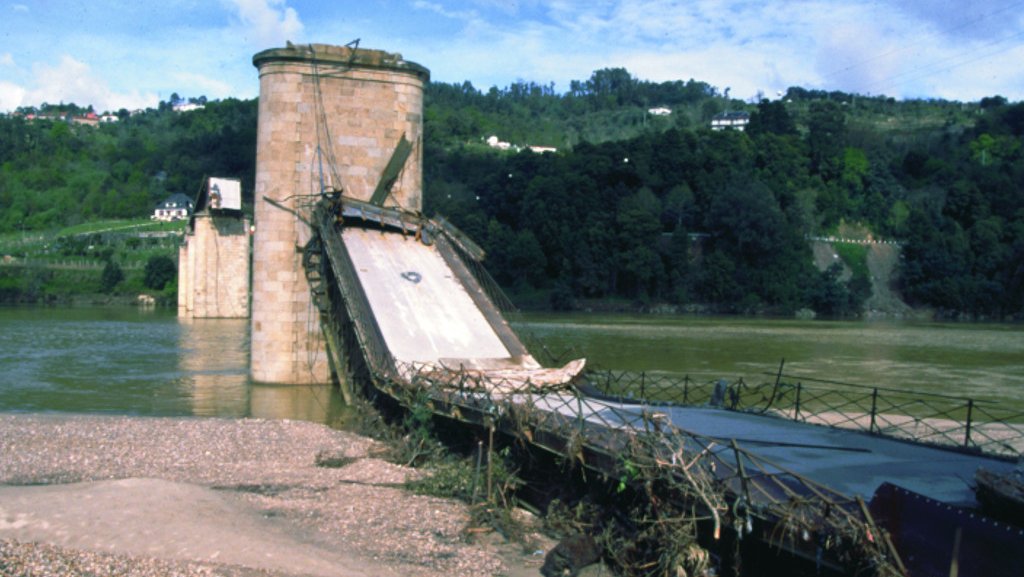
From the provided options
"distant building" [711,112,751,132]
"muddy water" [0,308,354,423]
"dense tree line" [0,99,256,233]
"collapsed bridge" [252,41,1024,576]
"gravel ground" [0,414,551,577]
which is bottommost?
"muddy water" [0,308,354,423]

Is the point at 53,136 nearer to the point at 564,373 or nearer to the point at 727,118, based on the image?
the point at 727,118

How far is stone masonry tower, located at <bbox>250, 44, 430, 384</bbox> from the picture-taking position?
970 inches

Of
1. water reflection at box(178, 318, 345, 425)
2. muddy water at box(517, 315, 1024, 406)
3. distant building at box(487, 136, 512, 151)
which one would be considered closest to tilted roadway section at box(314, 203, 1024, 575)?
water reflection at box(178, 318, 345, 425)

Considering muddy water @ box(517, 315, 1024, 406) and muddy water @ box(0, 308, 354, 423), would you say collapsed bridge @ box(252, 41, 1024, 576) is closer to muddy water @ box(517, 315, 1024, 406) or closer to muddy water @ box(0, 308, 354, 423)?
muddy water @ box(0, 308, 354, 423)

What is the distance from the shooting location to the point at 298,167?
972 inches

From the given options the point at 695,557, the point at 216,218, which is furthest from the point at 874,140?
the point at 695,557

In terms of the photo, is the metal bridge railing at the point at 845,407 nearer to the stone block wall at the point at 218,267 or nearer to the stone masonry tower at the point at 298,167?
the stone masonry tower at the point at 298,167

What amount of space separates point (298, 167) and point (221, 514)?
14.1 meters

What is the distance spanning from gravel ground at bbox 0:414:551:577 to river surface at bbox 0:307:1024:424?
483 centimetres

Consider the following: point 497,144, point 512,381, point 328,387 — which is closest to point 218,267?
point 328,387

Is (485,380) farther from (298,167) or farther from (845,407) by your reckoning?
(845,407)

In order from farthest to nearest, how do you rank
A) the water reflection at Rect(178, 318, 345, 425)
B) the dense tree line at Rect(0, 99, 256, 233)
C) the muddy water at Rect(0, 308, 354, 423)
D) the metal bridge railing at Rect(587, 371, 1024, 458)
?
the dense tree line at Rect(0, 99, 256, 233) → the muddy water at Rect(0, 308, 354, 423) → the water reflection at Rect(178, 318, 345, 425) → the metal bridge railing at Rect(587, 371, 1024, 458)

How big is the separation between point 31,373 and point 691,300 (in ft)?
223

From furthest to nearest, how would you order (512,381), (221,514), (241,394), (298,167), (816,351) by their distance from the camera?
1. (816,351)
2. (241,394)
3. (298,167)
4. (512,381)
5. (221,514)
